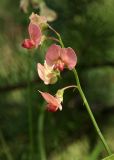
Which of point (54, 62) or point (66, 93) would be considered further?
point (66, 93)

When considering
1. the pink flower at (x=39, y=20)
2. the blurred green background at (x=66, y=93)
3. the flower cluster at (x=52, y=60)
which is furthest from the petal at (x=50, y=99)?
the blurred green background at (x=66, y=93)

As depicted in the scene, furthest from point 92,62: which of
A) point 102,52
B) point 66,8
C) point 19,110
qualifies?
point 19,110

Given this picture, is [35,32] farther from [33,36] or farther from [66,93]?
[66,93]

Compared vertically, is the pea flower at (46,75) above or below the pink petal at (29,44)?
below

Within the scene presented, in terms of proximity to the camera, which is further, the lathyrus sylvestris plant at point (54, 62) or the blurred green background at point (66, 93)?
the blurred green background at point (66, 93)

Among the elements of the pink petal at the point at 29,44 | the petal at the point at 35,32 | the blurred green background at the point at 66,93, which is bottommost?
the blurred green background at the point at 66,93

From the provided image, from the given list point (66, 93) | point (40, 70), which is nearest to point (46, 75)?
point (40, 70)

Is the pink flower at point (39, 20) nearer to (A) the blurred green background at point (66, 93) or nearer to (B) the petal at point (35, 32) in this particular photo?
(B) the petal at point (35, 32)

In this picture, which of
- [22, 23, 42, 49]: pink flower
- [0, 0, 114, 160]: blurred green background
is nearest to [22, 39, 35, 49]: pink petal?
[22, 23, 42, 49]: pink flower

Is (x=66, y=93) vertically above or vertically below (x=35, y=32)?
below
